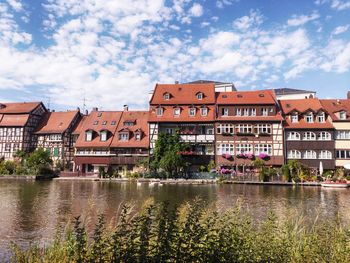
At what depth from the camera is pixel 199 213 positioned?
7809 millimetres

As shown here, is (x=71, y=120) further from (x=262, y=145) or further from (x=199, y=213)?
(x=199, y=213)

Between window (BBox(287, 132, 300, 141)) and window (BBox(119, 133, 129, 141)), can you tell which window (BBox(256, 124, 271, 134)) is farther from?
window (BBox(119, 133, 129, 141))

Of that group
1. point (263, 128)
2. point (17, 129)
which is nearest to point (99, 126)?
point (17, 129)

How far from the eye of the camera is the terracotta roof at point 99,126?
184ft

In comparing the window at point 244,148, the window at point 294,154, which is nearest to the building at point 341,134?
the window at point 294,154

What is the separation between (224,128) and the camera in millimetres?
51438

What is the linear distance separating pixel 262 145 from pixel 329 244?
4319 cm

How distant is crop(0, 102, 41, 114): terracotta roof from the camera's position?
66000 mm

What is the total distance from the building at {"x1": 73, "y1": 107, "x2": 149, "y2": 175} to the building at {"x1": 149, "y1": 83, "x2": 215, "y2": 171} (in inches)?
118

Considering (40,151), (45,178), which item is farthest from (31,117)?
(45,178)

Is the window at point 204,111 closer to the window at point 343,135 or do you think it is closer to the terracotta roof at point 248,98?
the terracotta roof at point 248,98

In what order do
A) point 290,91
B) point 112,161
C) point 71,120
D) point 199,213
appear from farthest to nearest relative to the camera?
1. point 290,91
2. point 71,120
3. point 112,161
4. point 199,213

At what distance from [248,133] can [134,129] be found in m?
19.6

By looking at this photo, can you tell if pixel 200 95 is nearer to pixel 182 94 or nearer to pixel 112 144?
pixel 182 94
